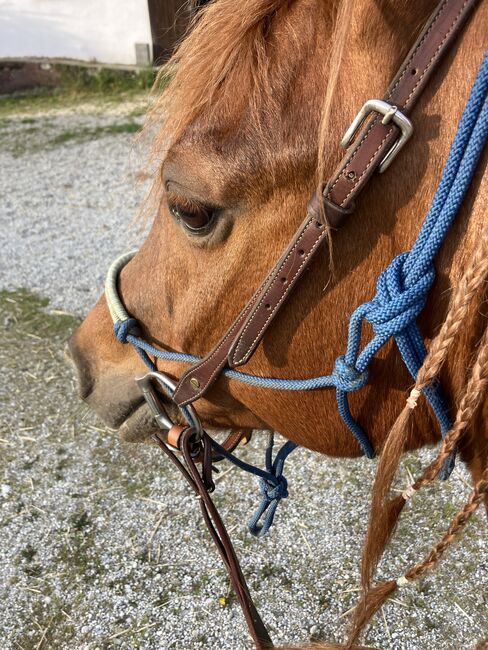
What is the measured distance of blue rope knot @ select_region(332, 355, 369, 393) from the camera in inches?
43.8

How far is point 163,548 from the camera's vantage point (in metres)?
2.44

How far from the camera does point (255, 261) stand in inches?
45.2

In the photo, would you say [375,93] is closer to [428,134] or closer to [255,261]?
[428,134]

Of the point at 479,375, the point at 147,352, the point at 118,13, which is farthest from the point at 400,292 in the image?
the point at 118,13

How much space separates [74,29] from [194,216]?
9.18 m

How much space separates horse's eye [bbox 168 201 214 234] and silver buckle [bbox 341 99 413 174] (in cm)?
29

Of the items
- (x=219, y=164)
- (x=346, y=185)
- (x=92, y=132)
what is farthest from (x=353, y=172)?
(x=92, y=132)

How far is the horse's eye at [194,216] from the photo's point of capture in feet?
3.74

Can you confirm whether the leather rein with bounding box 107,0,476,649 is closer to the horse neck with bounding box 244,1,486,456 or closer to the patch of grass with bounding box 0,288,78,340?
the horse neck with bounding box 244,1,486,456

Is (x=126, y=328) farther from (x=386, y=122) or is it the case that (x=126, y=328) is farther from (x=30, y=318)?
(x=30, y=318)

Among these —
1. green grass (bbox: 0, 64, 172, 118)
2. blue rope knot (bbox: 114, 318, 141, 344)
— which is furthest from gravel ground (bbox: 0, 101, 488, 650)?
green grass (bbox: 0, 64, 172, 118)

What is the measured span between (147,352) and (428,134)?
832 mm

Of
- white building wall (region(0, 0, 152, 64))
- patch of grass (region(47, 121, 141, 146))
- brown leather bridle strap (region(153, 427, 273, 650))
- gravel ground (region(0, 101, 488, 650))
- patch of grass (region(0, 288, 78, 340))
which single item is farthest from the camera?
white building wall (region(0, 0, 152, 64))

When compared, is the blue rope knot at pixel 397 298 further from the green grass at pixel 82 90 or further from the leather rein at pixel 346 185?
the green grass at pixel 82 90
